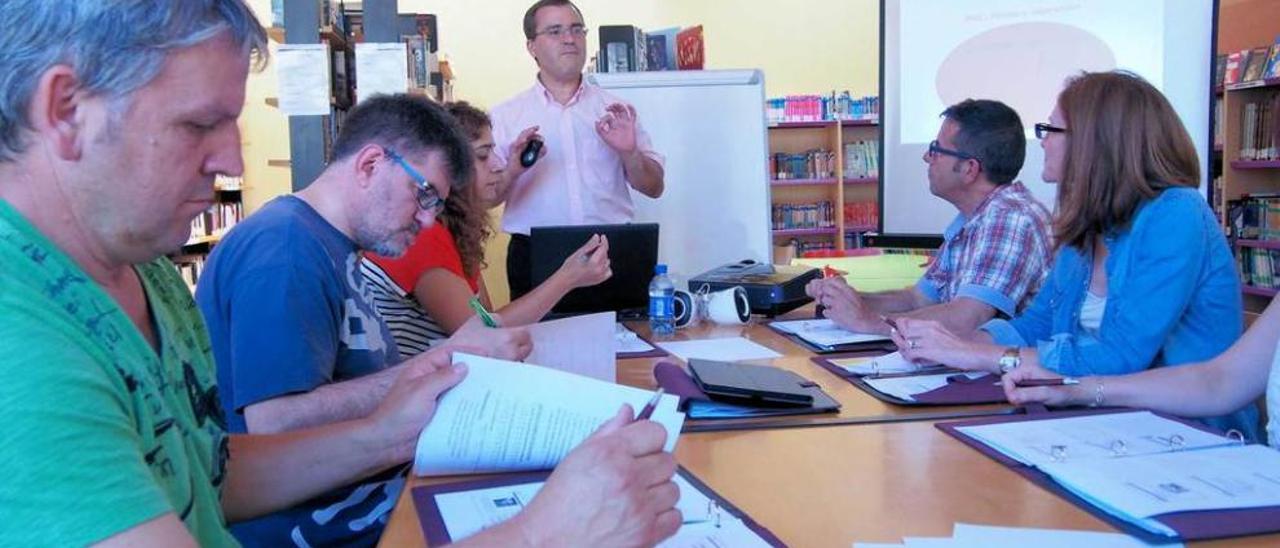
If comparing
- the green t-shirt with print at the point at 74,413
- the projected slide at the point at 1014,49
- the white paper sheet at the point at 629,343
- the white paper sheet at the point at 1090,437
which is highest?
the projected slide at the point at 1014,49

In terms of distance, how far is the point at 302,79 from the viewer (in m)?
2.76

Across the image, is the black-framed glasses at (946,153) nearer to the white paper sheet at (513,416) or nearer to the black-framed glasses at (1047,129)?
the black-framed glasses at (1047,129)

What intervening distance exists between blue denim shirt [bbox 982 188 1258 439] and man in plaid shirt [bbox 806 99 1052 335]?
473mm

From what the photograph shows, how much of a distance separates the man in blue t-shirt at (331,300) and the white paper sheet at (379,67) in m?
1.08

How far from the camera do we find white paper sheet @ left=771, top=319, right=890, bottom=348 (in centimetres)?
214

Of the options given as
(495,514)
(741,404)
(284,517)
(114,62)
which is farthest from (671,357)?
(114,62)

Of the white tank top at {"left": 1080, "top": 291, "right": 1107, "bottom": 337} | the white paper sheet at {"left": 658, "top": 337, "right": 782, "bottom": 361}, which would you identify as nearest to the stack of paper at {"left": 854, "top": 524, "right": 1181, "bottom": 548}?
the white paper sheet at {"left": 658, "top": 337, "right": 782, "bottom": 361}

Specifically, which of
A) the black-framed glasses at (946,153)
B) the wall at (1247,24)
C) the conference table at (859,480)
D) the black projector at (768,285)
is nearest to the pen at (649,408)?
the conference table at (859,480)

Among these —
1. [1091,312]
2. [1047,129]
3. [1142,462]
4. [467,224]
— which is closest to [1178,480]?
[1142,462]

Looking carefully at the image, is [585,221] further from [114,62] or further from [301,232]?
[114,62]

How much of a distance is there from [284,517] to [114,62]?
88cm

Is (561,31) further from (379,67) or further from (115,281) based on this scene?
(115,281)

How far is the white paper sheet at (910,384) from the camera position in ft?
5.28

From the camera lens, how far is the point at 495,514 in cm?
104
